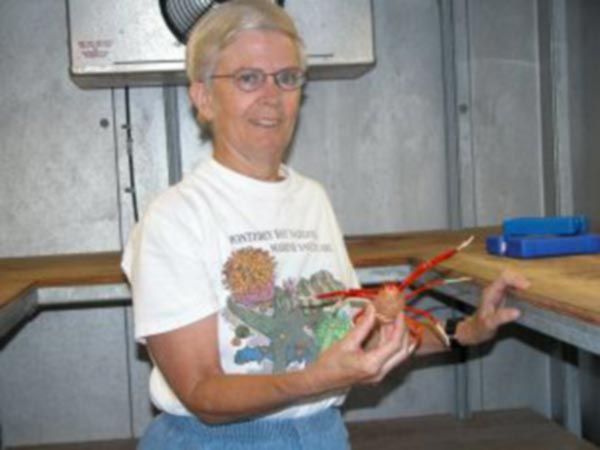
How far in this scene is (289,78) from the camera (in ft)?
4.90

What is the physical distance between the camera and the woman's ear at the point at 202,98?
4.94 feet

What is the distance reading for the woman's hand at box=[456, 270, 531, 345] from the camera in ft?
4.69

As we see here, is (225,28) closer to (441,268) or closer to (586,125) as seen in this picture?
(441,268)

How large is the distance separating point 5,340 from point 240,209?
177cm

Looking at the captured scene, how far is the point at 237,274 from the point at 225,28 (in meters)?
0.39

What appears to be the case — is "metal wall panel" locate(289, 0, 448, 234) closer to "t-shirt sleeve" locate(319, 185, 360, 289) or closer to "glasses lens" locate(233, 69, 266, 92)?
"t-shirt sleeve" locate(319, 185, 360, 289)

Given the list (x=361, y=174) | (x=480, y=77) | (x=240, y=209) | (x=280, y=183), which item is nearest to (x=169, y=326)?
(x=240, y=209)

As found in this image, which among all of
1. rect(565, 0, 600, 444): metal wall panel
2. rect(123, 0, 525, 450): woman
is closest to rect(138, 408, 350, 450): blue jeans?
rect(123, 0, 525, 450): woman

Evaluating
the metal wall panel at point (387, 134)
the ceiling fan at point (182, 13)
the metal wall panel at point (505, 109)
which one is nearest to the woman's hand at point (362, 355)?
the ceiling fan at point (182, 13)

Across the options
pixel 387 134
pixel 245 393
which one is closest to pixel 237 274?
pixel 245 393

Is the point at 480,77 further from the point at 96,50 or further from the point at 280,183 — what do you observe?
the point at 280,183

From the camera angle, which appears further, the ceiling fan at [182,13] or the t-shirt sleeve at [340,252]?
the ceiling fan at [182,13]

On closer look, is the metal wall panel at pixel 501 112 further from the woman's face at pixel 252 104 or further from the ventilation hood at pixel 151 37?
the woman's face at pixel 252 104

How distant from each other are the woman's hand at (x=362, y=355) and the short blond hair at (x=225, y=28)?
0.56m
